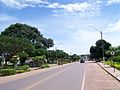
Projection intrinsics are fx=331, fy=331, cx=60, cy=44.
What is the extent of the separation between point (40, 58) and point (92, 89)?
62680 millimetres

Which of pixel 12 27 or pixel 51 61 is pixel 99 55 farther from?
pixel 12 27

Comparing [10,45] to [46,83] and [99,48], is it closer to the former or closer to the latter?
[46,83]

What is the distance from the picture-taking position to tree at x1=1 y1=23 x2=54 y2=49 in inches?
4024

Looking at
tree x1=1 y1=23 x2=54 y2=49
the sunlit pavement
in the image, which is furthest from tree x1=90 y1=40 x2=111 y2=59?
the sunlit pavement

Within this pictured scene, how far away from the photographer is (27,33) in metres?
108

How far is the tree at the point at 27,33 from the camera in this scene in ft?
335

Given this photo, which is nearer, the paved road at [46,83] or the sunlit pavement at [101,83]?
the paved road at [46,83]

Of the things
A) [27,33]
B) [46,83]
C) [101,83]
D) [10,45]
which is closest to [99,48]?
[27,33]

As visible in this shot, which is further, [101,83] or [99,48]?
[99,48]

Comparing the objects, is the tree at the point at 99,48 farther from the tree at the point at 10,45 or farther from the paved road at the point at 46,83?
the paved road at the point at 46,83

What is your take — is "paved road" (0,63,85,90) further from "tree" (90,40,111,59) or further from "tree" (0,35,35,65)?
"tree" (90,40,111,59)

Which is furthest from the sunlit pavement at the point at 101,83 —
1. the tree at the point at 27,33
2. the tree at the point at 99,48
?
the tree at the point at 99,48

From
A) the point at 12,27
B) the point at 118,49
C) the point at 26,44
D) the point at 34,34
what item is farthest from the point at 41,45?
the point at 26,44

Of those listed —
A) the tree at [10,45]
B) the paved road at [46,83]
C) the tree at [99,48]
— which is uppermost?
the tree at [99,48]
